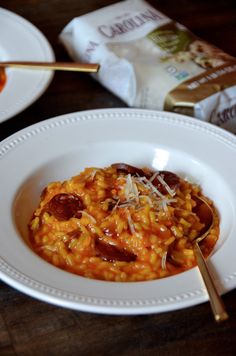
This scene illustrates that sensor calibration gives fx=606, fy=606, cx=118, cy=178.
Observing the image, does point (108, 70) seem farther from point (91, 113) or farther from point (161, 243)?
point (161, 243)

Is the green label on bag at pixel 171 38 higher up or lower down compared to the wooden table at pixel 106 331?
higher up

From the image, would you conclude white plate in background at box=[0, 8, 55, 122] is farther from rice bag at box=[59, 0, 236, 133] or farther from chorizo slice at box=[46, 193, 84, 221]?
chorizo slice at box=[46, 193, 84, 221]

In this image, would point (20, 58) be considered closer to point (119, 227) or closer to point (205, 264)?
point (119, 227)

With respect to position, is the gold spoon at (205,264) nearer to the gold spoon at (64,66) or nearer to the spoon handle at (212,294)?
the spoon handle at (212,294)

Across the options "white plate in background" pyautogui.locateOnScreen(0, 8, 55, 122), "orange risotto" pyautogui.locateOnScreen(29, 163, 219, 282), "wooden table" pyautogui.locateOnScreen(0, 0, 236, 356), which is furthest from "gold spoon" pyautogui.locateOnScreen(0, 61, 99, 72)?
"wooden table" pyautogui.locateOnScreen(0, 0, 236, 356)

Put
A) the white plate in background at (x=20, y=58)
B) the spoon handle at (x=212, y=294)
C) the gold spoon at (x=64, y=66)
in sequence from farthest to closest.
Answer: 1. the gold spoon at (x=64, y=66)
2. the white plate in background at (x=20, y=58)
3. the spoon handle at (x=212, y=294)

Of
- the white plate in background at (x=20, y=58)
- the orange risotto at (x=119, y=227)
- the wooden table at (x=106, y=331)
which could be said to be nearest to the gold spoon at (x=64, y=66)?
the white plate in background at (x=20, y=58)
